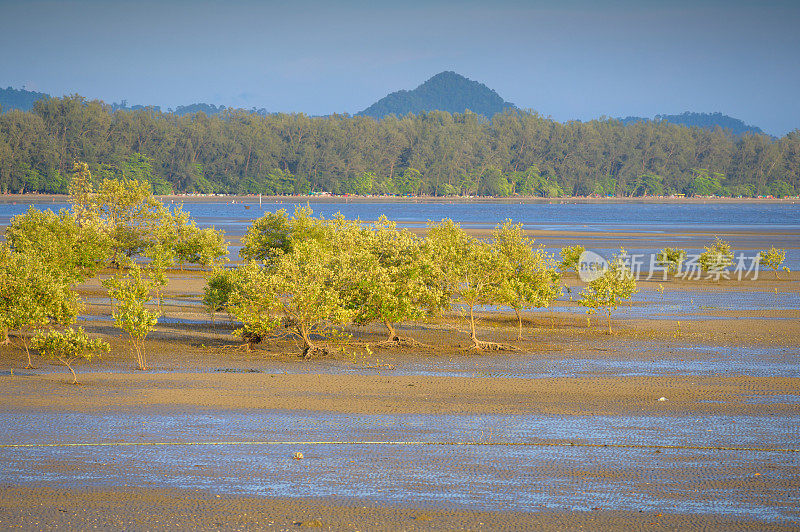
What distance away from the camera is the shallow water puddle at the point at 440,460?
1114cm

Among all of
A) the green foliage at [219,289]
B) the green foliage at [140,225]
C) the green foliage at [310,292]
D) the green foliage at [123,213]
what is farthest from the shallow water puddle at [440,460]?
the green foliage at [123,213]

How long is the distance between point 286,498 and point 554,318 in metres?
19.3

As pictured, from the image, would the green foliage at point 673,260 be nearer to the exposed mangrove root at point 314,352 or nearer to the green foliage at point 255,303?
the exposed mangrove root at point 314,352

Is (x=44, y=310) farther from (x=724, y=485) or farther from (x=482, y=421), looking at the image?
(x=724, y=485)

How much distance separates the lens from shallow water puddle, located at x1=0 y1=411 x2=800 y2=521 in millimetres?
11141

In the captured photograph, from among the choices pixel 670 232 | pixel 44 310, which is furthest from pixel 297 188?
pixel 44 310

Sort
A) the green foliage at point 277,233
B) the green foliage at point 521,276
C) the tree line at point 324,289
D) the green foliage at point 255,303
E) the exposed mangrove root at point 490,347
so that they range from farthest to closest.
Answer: the green foliage at point 277,233, the green foliage at point 521,276, the exposed mangrove root at point 490,347, the green foliage at point 255,303, the tree line at point 324,289

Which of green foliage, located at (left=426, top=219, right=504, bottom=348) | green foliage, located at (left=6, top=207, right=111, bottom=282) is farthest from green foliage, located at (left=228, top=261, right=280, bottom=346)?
green foliage, located at (left=6, top=207, right=111, bottom=282)

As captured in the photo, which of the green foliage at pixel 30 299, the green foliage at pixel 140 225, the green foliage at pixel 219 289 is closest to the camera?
the green foliage at pixel 30 299

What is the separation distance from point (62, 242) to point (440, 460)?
914 inches

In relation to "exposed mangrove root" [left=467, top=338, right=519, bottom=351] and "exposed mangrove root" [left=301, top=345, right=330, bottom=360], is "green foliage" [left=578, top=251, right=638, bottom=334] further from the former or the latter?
"exposed mangrove root" [left=301, top=345, right=330, bottom=360]

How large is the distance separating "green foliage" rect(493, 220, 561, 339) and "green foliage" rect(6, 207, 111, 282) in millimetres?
14008

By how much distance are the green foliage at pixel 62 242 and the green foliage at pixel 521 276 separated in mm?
14008

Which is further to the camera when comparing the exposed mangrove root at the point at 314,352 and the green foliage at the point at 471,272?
the green foliage at the point at 471,272
